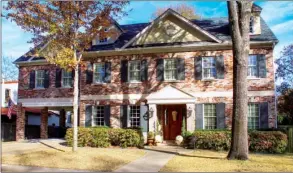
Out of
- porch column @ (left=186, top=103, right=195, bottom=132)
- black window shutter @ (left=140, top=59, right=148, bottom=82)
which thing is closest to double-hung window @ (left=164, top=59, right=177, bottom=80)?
black window shutter @ (left=140, top=59, right=148, bottom=82)

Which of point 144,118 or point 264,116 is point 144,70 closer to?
point 144,118

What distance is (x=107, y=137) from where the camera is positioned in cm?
1792

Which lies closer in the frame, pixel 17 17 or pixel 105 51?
pixel 17 17

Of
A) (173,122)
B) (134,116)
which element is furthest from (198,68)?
(134,116)

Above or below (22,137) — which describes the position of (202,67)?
above

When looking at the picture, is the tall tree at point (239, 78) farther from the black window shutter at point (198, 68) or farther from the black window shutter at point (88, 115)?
the black window shutter at point (88, 115)

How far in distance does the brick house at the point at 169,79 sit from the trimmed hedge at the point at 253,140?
1925mm

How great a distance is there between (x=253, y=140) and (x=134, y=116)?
7.49m

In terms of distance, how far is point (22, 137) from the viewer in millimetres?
22703

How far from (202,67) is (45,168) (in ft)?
37.5

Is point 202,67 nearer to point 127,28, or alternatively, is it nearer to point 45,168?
point 127,28

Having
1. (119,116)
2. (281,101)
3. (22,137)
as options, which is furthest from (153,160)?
(281,101)

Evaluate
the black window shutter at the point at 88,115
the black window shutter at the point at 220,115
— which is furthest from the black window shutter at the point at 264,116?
→ the black window shutter at the point at 88,115

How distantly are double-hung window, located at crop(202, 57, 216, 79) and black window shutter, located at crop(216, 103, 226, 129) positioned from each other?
1.83 meters
